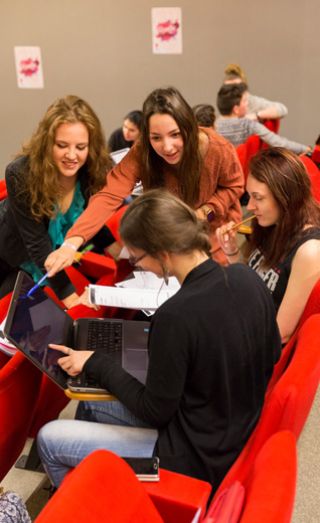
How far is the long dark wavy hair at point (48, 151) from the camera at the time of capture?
1977mm

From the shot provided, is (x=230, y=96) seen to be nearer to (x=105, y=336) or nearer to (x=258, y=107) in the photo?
(x=258, y=107)

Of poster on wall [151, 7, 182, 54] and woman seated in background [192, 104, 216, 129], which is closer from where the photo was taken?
woman seated in background [192, 104, 216, 129]

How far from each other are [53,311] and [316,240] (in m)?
0.87

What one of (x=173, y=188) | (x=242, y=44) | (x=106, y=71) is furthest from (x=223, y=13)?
(x=173, y=188)

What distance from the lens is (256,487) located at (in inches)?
34.5

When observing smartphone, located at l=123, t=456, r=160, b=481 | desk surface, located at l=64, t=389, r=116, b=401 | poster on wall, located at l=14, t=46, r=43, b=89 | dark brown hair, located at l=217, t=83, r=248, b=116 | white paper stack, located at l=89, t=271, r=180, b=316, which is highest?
poster on wall, located at l=14, t=46, r=43, b=89

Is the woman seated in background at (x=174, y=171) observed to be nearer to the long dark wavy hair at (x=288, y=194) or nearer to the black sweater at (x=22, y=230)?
the black sweater at (x=22, y=230)

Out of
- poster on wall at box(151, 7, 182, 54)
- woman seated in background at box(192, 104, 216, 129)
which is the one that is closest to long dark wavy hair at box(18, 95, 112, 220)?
woman seated in background at box(192, 104, 216, 129)

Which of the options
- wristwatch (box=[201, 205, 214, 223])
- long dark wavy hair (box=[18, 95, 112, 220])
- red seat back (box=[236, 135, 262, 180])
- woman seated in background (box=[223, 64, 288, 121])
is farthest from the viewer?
woman seated in background (box=[223, 64, 288, 121])

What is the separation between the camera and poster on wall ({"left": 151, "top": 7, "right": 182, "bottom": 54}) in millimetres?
5043

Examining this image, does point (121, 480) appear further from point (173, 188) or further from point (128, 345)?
point (173, 188)

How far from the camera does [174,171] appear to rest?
211 centimetres

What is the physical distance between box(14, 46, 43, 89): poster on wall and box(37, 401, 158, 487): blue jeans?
4773mm

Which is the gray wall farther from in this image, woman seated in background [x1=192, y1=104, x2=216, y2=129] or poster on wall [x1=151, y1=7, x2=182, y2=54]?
woman seated in background [x1=192, y1=104, x2=216, y2=129]
